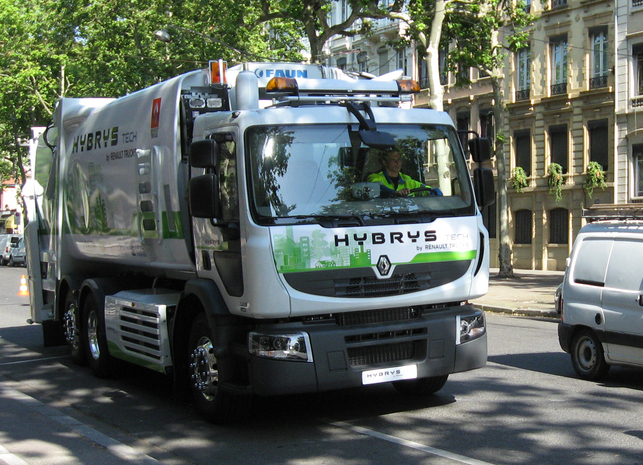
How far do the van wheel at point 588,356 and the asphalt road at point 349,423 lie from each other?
141mm

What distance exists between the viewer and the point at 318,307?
705 centimetres

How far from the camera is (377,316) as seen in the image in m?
7.38

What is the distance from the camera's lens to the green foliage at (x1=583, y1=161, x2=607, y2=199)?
1359 inches

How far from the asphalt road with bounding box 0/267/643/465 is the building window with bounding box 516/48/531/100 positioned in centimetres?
2985

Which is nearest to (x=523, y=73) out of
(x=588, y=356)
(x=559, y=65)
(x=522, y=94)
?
Result: (x=522, y=94)

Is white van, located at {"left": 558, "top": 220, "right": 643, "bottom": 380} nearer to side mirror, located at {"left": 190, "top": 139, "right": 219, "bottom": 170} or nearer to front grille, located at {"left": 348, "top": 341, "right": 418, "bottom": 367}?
front grille, located at {"left": 348, "top": 341, "right": 418, "bottom": 367}

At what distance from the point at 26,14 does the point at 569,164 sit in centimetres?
2504

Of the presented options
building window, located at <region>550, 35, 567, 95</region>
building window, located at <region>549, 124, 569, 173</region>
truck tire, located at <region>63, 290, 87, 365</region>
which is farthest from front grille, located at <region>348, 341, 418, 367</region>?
building window, located at <region>550, 35, 567, 95</region>

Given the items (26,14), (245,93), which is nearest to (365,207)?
(245,93)

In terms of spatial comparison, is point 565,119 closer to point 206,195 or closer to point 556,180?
point 556,180

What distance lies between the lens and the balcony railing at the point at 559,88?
36938 mm

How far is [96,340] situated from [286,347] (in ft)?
14.2

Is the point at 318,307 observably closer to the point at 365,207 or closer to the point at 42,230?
the point at 365,207

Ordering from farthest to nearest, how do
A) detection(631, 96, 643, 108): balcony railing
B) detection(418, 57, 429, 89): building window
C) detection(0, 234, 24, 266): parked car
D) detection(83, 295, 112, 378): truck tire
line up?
1. detection(0, 234, 24, 266): parked car
2. detection(418, 57, 429, 89): building window
3. detection(631, 96, 643, 108): balcony railing
4. detection(83, 295, 112, 378): truck tire
